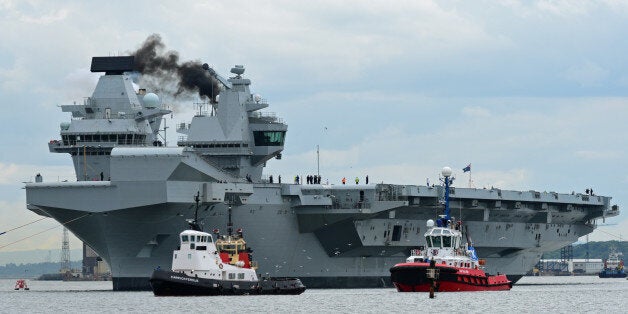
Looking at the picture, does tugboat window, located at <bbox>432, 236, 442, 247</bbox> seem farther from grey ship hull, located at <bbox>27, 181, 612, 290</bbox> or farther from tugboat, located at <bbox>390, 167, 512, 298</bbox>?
grey ship hull, located at <bbox>27, 181, 612, 290</bbox>

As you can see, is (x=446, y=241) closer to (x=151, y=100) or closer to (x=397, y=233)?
(x=397, y=233)

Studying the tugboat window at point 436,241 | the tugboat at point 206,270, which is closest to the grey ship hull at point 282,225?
the tugboat at point 206,270

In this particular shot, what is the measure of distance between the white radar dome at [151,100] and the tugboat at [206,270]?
14872mm

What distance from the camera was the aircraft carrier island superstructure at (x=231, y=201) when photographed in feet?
205

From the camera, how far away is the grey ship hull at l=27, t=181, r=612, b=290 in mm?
62625

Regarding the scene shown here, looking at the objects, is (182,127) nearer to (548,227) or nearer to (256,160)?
(256,160)

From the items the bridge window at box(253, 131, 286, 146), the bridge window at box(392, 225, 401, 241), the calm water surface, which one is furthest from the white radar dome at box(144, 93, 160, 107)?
the bridge window at box(392, 225, 401, 241)

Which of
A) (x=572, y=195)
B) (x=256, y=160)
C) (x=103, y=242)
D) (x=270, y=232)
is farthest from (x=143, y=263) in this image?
(x=572, y=195)

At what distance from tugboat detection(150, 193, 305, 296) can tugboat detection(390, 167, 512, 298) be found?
642 cm

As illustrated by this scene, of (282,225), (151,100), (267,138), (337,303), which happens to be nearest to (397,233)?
(282,225)

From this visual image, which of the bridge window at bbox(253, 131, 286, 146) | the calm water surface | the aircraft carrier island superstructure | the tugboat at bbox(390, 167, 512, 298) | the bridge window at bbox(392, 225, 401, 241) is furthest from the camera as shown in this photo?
the bridge window at bbox(253, 131, 286, 146)

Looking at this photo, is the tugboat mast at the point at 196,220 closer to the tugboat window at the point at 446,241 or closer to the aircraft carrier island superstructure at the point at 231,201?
the aircraft carrier island superstructure at the point at 231,201

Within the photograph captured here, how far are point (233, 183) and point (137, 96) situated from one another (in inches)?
392

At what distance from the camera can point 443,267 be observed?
59875 mm
